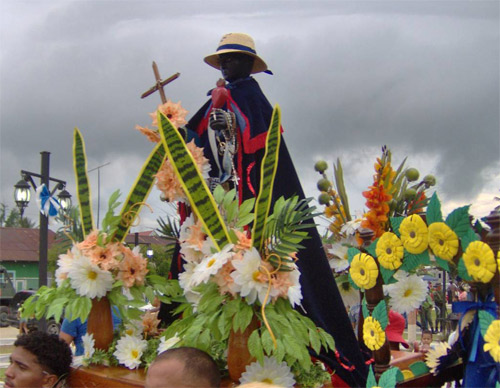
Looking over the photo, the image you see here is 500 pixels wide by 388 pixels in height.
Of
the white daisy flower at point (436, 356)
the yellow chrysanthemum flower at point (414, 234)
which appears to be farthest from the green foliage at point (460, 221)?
the white daisy flower at point (436, 356)

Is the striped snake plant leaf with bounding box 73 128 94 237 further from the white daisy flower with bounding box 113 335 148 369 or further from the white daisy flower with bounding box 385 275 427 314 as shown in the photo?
the white daisy flower with bounding box 385 275 427 314

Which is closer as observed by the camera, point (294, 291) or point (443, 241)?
point (443, 241)

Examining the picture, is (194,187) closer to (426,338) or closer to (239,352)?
(239,352)

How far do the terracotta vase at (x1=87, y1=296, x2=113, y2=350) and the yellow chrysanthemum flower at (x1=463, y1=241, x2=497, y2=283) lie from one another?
6.55ft

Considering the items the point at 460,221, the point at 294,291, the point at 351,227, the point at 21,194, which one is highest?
the point at 21,194

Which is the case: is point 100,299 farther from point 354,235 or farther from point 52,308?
point 354,235

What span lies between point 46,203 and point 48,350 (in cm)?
151

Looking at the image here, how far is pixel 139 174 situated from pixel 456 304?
1821mm

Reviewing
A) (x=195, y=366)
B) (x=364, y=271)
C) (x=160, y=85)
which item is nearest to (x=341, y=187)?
(x=160, y=85)

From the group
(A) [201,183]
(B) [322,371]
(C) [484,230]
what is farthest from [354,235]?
(C) [484,230]

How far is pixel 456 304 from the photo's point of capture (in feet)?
7.38

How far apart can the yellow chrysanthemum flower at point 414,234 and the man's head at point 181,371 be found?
0.86m

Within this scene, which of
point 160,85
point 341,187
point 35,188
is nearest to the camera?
point 160,85

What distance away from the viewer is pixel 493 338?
197 cm
